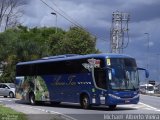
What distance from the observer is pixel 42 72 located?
35406 millimetres

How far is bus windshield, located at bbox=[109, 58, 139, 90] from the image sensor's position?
28.8m

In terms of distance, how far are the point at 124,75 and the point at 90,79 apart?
208 centimetres

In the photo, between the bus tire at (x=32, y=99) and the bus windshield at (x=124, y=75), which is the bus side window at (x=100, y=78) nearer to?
the bus windshield at (x=124, y=75)

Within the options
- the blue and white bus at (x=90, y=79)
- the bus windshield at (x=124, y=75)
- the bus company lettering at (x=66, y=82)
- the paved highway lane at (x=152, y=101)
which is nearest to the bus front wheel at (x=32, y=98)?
the blue and white bus at (x=90, y=79)

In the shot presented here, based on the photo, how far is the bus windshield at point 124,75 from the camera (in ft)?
94.4

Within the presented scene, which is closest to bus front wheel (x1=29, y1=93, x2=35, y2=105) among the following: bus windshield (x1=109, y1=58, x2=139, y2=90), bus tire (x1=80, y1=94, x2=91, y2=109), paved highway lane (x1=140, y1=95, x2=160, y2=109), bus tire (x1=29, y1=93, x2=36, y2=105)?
bus tire (x1=29, y1=93, x2=36, y2=105)

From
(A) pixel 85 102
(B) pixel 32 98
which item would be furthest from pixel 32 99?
(A) pixel 85 102

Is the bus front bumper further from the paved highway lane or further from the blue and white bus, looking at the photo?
the paved highway lane

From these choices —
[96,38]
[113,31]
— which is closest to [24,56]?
[96,38]

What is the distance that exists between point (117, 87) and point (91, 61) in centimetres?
215

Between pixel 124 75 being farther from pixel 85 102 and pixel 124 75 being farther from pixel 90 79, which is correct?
pixel 85 102

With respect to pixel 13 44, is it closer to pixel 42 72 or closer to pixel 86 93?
pixel 42 72

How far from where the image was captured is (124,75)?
29.0 metres

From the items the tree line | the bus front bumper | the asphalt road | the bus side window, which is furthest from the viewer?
the tree line
